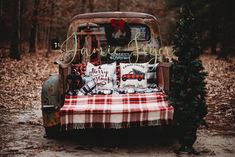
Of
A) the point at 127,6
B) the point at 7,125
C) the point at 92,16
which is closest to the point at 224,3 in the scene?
the point at 92,16

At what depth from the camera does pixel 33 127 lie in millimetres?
7941

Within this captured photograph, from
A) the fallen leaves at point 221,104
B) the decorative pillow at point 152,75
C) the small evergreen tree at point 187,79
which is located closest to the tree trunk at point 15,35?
the fallen leaves at point 221,104

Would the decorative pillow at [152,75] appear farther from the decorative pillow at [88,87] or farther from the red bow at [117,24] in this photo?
the red bow at [117,24]

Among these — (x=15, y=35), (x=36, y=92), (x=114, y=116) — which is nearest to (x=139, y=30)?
(x=114, y=116)

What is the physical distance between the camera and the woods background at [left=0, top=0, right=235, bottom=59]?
21875 millimetres

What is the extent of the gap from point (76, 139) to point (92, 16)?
8.32 ft

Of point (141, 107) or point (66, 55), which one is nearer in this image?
point (141, 107)

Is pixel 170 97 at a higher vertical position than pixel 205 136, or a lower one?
higher

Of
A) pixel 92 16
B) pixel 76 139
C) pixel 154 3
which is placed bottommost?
pixel 76 139

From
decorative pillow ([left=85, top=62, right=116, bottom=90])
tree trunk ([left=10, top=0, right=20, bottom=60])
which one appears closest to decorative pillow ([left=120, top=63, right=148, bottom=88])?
decorative pillow ([left=85, top=62, right=116, bottom=90])

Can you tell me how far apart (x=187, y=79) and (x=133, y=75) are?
4.66 ft

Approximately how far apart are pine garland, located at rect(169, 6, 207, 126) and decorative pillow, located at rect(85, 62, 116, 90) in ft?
4.84

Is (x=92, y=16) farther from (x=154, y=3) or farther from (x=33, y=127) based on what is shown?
(x=154, y=3)

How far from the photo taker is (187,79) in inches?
235
